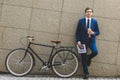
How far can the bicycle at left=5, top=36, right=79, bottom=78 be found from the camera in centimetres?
1180

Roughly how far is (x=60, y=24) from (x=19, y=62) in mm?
1716

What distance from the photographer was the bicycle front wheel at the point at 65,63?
464 inches

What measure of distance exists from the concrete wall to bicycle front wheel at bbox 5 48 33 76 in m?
0.33

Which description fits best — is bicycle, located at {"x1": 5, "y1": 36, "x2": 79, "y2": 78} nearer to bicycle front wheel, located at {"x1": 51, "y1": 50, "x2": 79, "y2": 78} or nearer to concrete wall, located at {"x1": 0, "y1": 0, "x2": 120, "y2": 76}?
bicycle front wheel, located at {"x1": 51, "y1": 50, "x2": 79, "y2": 78}

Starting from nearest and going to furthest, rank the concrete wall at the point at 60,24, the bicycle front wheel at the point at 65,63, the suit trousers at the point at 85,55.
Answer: the suit trousers at the point at 85,55
the bicycle front wheel at the point at 65,63
the concrete wall at the point at 60,24

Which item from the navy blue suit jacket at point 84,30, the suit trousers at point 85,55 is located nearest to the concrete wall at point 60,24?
the navy blue suit jacket at point 84,30

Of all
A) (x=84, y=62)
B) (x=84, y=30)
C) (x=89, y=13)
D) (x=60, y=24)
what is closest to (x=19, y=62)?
(x=60, y=24)

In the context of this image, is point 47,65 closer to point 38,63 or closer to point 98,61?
point 38,63

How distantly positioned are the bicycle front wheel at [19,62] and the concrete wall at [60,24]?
1.09 feet

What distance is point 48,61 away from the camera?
38.9ft

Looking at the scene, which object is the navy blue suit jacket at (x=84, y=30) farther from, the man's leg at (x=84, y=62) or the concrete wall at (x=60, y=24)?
the man's leg at (x=84, y=62)

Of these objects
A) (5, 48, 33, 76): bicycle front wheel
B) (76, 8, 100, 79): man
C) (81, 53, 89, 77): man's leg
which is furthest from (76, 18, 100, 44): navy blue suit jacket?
(5, 48, 33, 76): bicycle front wheel

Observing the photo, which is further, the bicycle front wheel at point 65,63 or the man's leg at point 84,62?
the bicycle front wheel at point 65,63

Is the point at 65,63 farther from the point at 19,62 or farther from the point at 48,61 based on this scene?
the point at 19,62
